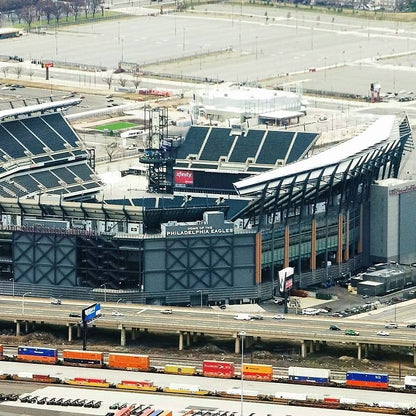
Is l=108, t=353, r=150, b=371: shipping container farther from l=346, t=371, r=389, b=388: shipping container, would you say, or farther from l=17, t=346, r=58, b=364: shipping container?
l=346, t=371, r=389, b=388: shipping container

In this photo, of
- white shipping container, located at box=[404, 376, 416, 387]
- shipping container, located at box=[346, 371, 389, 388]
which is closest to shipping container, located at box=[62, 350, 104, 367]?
shipping container, located at box=[346, 371, 389, 388]

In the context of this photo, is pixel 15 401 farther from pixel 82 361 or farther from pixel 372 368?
pixel 372 368

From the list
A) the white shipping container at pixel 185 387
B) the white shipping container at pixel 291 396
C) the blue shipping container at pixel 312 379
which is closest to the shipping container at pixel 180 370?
the white shipping container at pixel 185 387

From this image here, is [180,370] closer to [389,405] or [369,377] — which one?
[369,377]

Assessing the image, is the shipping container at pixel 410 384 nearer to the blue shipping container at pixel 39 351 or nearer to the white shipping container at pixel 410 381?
the white shipping container at pixel 410 381

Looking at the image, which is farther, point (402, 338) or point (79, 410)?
point (402, 338)

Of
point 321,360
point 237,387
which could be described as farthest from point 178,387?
point 321,360
